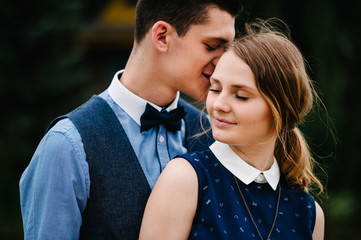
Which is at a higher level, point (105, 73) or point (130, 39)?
point (130, 39)

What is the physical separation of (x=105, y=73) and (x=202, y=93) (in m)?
9.50

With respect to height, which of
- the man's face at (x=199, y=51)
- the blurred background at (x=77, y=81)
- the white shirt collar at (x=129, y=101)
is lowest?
the blurred background at (x=77, y=81)

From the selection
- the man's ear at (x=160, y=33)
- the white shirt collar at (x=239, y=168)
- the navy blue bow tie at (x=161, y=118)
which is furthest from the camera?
the man's ear at (x=160, y=33)

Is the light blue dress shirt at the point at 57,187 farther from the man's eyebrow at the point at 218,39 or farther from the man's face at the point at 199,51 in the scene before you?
the man's eyebrow at the point at 218,39

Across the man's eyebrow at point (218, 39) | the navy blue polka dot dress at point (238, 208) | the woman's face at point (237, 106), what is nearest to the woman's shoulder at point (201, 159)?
the navy blue polka dot dress at point (238, 208)

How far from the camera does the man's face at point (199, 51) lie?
6.81 feet

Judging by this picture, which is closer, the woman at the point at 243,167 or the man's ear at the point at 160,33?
the woman at the point at 243,167

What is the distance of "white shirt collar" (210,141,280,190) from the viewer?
1784 mm

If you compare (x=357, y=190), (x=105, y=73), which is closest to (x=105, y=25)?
(x=105, y=73)

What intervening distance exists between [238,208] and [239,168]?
0.56ft

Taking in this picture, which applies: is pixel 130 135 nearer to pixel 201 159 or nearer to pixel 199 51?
pixel 201 159

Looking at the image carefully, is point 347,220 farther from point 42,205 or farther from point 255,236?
point 42,205

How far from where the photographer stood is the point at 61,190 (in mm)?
→ 1674

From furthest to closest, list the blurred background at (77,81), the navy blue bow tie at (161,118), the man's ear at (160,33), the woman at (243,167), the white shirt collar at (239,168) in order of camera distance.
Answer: the blurred background at (77,81) → the man's ear at (160,33) → the navy blue bow tie at (161,118) → the white shirt collar at (239,168) → the woman at (243,167)
